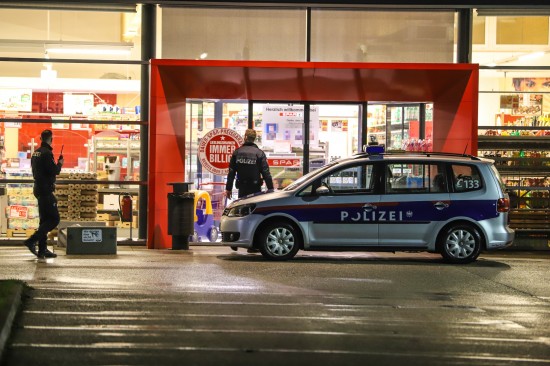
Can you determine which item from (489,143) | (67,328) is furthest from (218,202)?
(67,328)

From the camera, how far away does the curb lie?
306 inches

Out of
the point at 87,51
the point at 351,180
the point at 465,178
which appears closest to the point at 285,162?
the point at 351,180

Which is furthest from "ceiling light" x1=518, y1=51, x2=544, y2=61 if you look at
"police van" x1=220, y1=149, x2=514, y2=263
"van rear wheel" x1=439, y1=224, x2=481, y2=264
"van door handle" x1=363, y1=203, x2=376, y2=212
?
"van door handle" x1=363, y1=203, x2=376, y2=212

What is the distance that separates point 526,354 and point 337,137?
441 inches

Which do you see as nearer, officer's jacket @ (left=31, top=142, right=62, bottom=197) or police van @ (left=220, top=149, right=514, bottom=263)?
officer's jacket @ (left=31, top=142, right=62, bottom=197)

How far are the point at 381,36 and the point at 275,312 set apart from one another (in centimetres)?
906

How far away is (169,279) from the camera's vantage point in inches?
483

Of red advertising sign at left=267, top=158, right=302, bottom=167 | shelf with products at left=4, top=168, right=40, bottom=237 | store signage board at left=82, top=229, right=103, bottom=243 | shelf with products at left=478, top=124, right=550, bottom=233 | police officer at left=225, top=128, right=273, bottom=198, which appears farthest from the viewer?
red advertising sign at left=267, top=158, right=302, bottom=167

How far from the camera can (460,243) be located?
48.2 feet

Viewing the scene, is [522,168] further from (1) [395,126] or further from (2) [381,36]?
(2) [381,36]

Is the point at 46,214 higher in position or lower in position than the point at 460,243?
higher

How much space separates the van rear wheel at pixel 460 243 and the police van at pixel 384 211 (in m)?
0.02

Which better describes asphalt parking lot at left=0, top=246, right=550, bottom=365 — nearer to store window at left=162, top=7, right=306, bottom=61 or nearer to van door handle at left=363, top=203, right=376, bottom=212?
van door handle at left=363, top=203, right=376, bottom=212

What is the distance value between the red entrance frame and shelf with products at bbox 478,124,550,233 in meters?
0.77
